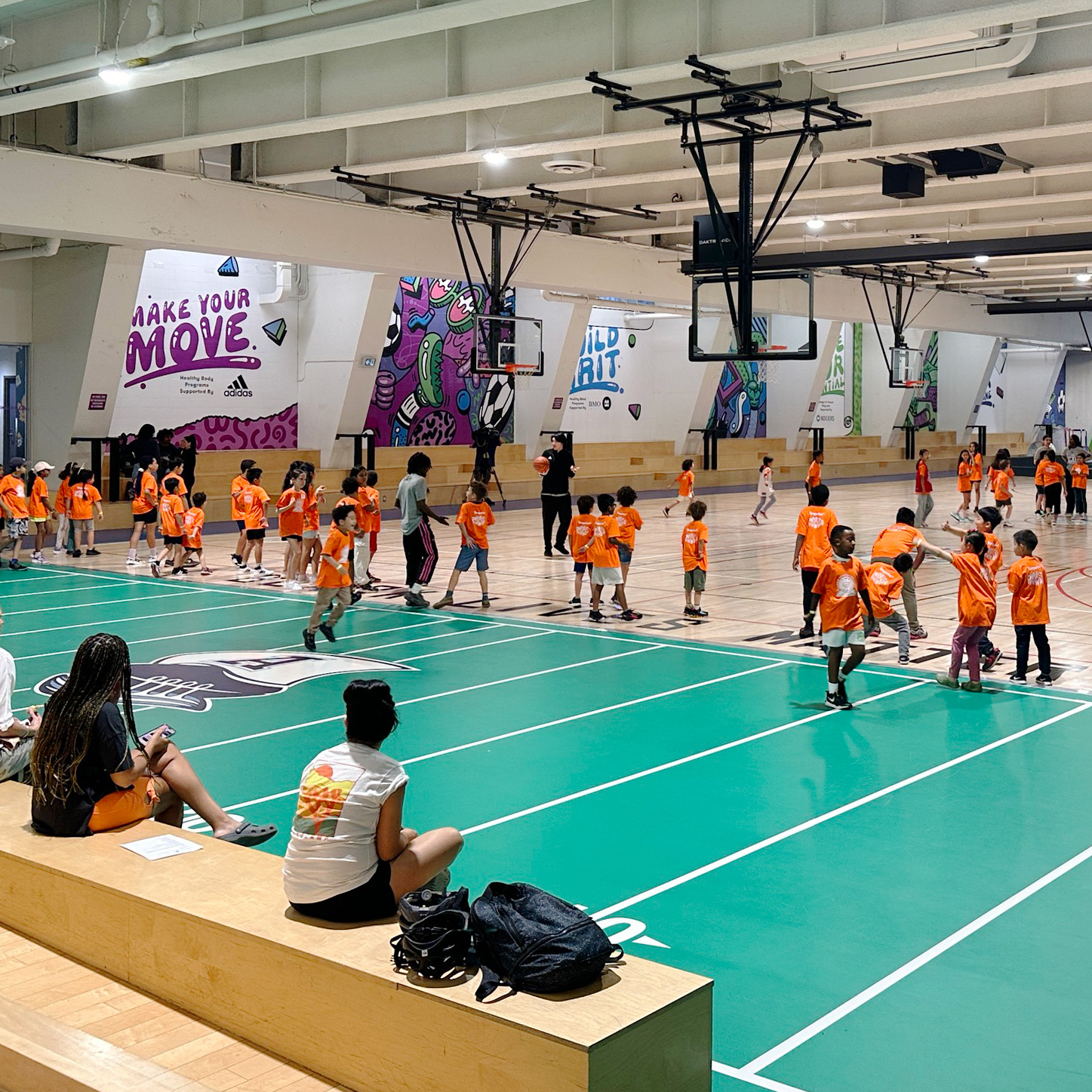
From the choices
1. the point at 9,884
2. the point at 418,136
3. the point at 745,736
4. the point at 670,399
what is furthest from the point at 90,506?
the point at 670,399

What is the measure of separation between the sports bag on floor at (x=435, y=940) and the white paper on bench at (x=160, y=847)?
5.10 feet

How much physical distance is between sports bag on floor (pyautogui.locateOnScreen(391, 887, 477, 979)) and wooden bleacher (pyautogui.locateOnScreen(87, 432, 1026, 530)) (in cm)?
2364

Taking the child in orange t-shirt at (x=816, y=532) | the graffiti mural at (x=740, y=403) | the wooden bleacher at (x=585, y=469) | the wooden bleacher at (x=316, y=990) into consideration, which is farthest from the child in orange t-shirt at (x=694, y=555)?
the graffiti mural at (x=740, y=403)

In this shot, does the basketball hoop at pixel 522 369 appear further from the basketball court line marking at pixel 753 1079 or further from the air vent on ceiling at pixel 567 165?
the basketball court line marking at pixel 753 1079

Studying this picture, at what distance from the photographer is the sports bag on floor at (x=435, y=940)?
4.40 m

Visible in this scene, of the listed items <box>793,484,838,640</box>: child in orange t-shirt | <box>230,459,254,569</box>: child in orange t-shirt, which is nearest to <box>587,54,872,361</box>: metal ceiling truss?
<box>793,484,838,640</box>: child in orange t-shirt

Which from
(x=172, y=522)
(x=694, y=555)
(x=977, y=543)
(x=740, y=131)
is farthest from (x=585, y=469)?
(x=977, y=543)

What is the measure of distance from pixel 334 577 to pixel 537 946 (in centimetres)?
1007

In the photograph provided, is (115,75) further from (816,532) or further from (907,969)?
(907,969)

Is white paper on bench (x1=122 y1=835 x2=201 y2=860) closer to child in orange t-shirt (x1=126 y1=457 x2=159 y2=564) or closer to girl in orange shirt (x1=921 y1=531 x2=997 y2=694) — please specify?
girl in orange shirt (x1=921 y1=531 x2=997 y2=694)

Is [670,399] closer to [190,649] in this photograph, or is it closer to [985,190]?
[985,190]

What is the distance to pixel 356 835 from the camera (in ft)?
16.8

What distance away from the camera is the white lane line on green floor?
27.4 ft

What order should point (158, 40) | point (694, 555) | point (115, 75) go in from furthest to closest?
point (694, 555) → point (115, 75) → point (158, 40)
